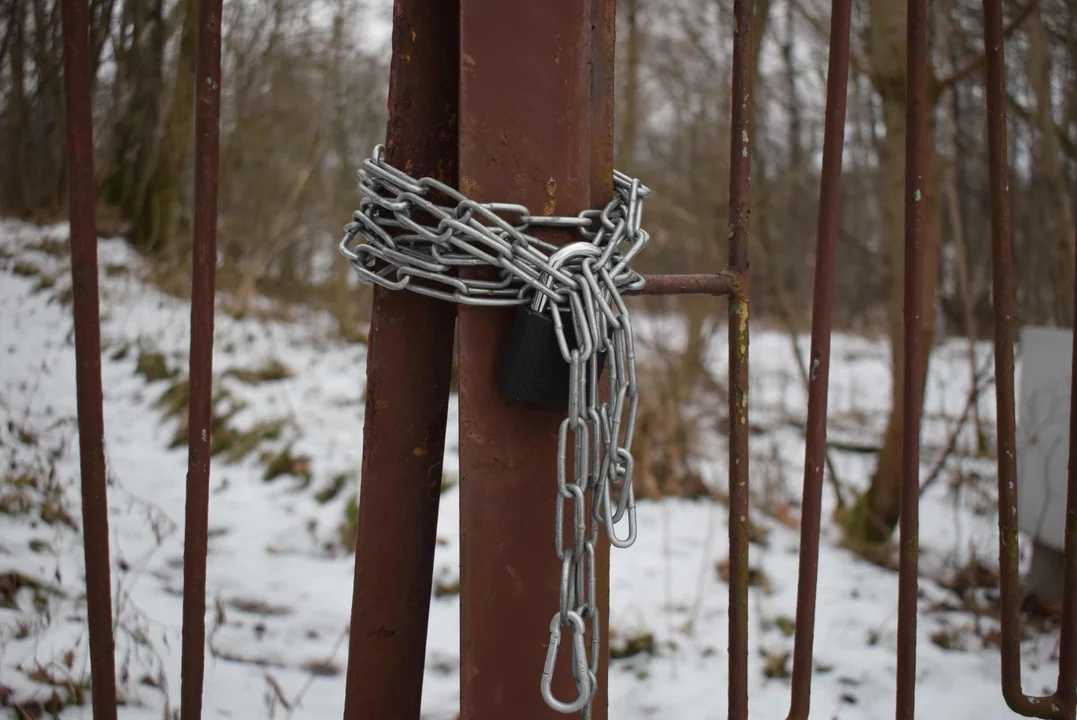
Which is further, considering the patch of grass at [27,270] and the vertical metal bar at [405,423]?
the patch of grass at [27,270]

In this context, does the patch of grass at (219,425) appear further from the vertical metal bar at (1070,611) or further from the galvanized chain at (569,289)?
the vertical metal bar at (1070,611)

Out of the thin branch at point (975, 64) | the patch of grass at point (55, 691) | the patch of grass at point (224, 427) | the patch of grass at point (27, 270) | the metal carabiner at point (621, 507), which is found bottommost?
the patch of grass at point (55, 691)

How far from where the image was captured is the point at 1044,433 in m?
3.73

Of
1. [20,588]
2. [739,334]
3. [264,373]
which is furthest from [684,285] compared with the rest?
[264,373]

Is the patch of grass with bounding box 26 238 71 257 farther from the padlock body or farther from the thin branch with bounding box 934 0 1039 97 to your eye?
the thin branch with bounding box 934 0 1039 97

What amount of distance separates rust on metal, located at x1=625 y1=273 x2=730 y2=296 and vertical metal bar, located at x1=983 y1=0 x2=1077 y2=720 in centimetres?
52

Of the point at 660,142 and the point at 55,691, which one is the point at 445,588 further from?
the point at 660,142

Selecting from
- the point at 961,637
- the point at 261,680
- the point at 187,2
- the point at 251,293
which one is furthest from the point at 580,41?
the point at 251,293

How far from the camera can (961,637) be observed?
308cm

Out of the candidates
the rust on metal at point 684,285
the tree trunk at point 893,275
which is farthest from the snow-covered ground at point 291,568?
the rust on metal at point 684,285

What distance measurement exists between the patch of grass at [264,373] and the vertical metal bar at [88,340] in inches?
186

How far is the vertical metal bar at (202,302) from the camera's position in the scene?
1.01m

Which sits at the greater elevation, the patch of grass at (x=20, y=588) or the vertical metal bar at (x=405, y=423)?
the vertical metal bar at (x=405, y=423)

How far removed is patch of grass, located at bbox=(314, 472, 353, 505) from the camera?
4.10 m
